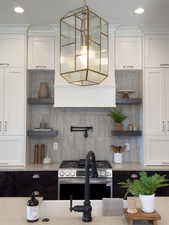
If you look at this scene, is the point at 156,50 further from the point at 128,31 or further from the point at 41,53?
the point at 41,53

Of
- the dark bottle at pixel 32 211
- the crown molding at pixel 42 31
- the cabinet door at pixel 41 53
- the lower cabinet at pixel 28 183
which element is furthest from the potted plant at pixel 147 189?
the crown molding at pixel 42 31

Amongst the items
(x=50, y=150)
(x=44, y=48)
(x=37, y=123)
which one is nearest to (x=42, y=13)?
(x=44, y=48)

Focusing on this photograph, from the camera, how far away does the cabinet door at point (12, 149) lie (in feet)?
12.3

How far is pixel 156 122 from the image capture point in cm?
379

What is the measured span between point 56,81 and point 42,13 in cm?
102

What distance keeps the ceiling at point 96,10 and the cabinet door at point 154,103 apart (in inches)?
32.3

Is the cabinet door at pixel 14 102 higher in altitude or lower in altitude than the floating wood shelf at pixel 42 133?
higher

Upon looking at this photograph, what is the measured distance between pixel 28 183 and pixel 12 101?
1.28m

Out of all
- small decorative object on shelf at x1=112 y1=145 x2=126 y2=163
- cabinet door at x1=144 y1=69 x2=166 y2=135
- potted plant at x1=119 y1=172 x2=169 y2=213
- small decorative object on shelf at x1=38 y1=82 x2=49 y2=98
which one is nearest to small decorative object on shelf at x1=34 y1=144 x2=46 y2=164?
small decorative object on shelf at x1=38 y1=82 x2=49 y2=98

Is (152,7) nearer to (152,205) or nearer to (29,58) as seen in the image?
(29,58)

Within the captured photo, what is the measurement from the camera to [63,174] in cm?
347

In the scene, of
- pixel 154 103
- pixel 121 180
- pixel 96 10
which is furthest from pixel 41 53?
pixel 121 180

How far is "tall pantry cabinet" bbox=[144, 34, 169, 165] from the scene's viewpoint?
3.78 metres

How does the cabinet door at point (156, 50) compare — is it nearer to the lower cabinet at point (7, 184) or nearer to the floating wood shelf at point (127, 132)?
the floating wood shelf at point (127, 132)
